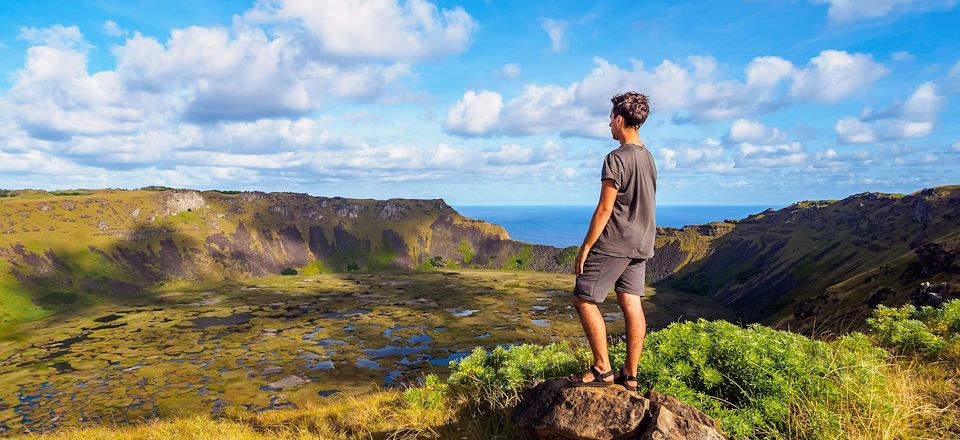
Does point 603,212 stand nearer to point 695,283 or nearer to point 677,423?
point 677,423

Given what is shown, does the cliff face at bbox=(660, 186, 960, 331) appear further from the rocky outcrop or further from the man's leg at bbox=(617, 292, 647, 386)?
the man's leg at bbox=(617, 292, 647, 386)

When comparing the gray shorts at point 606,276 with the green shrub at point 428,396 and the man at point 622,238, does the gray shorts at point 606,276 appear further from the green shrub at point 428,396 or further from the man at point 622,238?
the green shrub at point 428,396

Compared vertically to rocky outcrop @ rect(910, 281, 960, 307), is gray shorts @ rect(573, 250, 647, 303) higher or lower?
higher

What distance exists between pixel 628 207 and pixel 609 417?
124 inches

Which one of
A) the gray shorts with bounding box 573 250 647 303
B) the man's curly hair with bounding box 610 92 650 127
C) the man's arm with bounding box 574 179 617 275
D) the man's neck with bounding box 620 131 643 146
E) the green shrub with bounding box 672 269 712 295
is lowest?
the green shrub with bounding box 672 269 712 295

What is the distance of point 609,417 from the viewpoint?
6656 millimetres

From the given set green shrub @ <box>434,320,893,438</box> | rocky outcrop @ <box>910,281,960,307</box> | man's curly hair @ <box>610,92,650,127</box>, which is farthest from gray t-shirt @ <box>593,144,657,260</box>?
rocky outcrop @ <box>910,281,960,307</box>

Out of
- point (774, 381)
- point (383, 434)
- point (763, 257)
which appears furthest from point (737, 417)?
point (763, 257)

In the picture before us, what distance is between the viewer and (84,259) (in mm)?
177250

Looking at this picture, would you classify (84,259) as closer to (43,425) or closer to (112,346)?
(112,346)

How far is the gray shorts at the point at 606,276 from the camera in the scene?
6975mm

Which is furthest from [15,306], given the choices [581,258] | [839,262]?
[839,262]

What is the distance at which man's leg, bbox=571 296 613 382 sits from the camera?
718 cm

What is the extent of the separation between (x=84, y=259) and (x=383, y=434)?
227 metres
